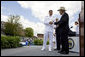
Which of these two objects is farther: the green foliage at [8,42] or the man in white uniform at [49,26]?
the green foliage at [8,42]

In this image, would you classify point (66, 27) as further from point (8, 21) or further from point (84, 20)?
point (8, 21)

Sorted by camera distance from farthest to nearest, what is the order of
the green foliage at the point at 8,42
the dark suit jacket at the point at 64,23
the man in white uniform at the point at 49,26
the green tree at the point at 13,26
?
the green tree at the point at 13,26, the green foliage at the point at 8,42, the man in white uniform at the point at 49,26, the dark suit jacket at the point at 64,23

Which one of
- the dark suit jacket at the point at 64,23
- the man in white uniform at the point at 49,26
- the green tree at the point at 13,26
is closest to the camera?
the dark suit jacket at the point at 64,23

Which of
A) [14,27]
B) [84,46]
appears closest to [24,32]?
[14,27]

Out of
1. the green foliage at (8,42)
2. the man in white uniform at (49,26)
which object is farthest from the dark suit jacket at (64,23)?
the green foliage at (8,42)

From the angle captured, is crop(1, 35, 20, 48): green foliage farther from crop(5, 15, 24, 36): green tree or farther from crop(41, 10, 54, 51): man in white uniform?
crop(5, 15, 24, 36): green tree

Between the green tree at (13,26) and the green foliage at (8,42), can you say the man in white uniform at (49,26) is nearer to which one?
the green foliage at (8,42)

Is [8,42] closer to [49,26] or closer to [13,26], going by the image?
[49,26]

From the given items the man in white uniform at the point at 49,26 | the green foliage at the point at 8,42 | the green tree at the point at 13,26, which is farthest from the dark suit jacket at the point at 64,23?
the green tree at the point at 13,26

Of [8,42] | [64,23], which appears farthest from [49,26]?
[8,42]

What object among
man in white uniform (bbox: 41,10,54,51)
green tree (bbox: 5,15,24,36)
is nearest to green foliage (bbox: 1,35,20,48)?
man in white uniform (bbox: 41,10,54,51)

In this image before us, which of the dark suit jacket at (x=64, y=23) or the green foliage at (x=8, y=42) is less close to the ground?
the dark suit jacket at (x=64, y=23)

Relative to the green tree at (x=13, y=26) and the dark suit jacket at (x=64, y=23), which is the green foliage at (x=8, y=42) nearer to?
the dark suit jacket at (x=64, y=23)

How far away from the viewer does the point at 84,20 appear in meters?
2.59
